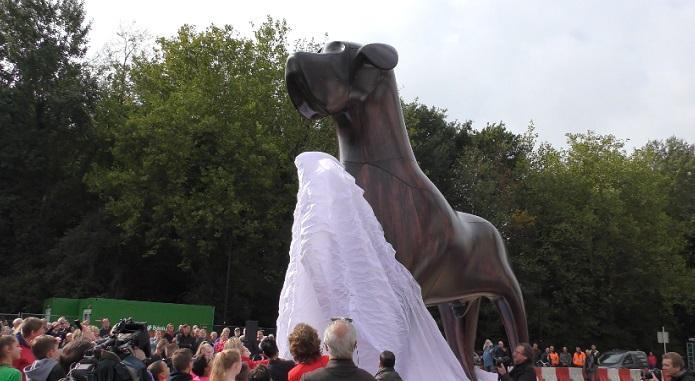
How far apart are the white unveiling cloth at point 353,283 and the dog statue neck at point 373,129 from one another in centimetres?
60

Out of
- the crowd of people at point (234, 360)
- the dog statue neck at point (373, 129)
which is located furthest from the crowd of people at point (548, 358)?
the crowd of people at point (234, 360)

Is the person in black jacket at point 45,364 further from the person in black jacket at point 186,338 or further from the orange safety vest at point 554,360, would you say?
the orange safety vest at point 554,360

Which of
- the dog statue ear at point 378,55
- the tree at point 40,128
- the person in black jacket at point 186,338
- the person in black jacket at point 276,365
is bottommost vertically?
the person in black jacket at point 186,338

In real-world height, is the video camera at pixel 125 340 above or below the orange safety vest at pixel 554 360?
above

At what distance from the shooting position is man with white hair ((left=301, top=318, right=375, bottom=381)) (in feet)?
13.0

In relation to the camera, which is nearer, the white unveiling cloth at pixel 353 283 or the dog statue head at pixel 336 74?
the white unveiling cloth at pixel 353 283

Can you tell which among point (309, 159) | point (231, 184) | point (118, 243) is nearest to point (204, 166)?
point (231, 184)

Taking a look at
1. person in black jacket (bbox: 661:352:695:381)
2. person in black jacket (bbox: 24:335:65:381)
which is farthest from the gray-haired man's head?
person in black jacket (bbox: 661:352:695:381)

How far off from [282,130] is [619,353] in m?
16.2

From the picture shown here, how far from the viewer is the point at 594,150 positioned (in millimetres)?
46312

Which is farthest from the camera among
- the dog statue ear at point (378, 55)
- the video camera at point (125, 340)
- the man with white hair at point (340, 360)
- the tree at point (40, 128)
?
the tree at point (40, 128)

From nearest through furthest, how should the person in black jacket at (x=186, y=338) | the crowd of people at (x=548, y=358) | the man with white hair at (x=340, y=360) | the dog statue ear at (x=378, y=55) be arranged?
1. the man with white hair at (x=340, y=360)
2. the dog statue ear at (x=378, y=55)
3. the person in black jacket at (x=186, y=338)
4. the crowd of people at (x=548, y=358)

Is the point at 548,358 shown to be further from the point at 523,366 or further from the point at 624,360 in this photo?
the point at 523,366

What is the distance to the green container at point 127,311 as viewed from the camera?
74.0 feet
